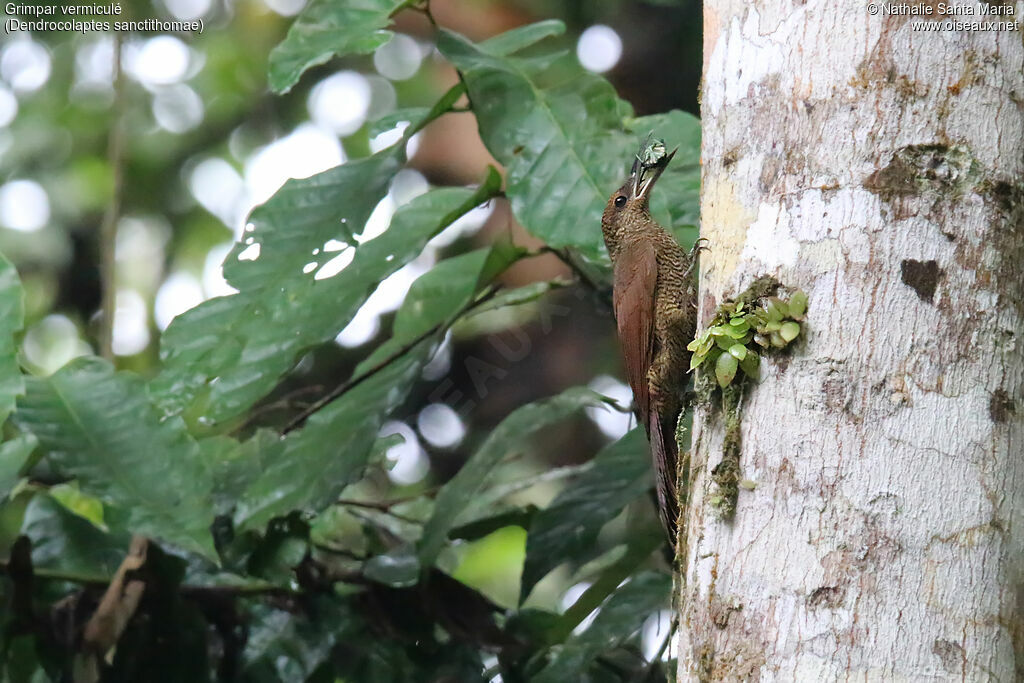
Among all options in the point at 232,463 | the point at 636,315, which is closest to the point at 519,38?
the point at 636,315

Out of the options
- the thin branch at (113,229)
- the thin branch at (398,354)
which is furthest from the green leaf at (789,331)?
the thin branch at (113,229)

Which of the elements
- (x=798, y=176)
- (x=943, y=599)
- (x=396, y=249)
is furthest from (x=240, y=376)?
(x=943, y=599)

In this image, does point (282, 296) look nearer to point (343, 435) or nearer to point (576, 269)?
point (343, 435)

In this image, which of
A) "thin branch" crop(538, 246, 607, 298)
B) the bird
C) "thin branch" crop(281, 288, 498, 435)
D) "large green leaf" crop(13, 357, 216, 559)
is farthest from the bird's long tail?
"large green leaf" crop(13, 357, 216, 559)

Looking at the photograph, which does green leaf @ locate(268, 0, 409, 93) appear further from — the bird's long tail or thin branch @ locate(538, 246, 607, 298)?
the bird's long tail

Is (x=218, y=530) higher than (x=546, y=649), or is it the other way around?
(x=218, y=530)

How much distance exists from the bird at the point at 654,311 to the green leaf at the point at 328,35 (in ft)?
2.24

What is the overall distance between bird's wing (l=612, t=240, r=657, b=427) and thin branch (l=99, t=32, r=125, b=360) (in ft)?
5.04

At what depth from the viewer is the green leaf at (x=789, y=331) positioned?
152 cm

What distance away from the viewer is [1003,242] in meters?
1.53

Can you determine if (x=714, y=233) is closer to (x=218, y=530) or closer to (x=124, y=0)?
(x=218, y=530)

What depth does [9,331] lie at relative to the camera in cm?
216

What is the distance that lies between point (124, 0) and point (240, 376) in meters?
2.71

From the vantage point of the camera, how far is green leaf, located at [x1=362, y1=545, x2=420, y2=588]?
285 cm
